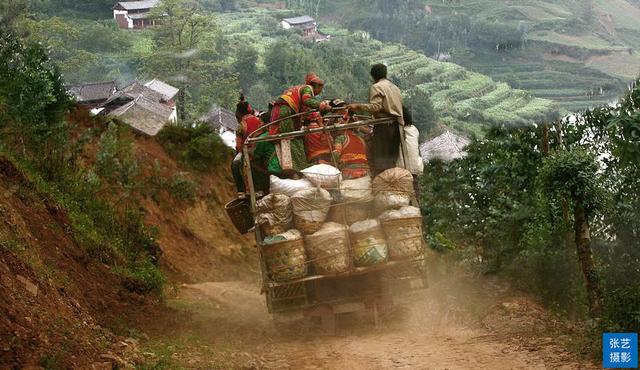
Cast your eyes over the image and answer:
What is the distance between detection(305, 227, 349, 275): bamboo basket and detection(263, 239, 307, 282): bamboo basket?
13cm

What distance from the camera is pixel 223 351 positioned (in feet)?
23.8

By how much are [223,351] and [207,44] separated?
37.1 m

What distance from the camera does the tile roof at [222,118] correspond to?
121 feet

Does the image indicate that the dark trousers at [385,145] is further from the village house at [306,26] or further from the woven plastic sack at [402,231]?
the village house at [306,26]

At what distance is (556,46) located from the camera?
9.07m

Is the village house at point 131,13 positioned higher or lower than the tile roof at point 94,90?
higher

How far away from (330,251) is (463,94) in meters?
4.63

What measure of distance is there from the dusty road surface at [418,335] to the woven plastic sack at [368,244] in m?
0.82

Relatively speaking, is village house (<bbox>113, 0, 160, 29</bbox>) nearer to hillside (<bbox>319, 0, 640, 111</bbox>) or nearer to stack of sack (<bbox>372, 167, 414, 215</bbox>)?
hillside (<bbox>319, 0, 640, 111</bbox>)

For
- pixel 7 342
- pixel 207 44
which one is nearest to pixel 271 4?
pixel 207 44

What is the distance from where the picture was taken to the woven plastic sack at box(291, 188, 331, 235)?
25.5ft

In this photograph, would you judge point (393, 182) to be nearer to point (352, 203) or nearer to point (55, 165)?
point (352, 203)

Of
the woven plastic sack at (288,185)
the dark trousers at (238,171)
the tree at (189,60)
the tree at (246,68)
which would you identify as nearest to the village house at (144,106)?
the tree at (189,60)

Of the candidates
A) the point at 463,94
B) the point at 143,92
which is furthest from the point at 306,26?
the point at 463,94
